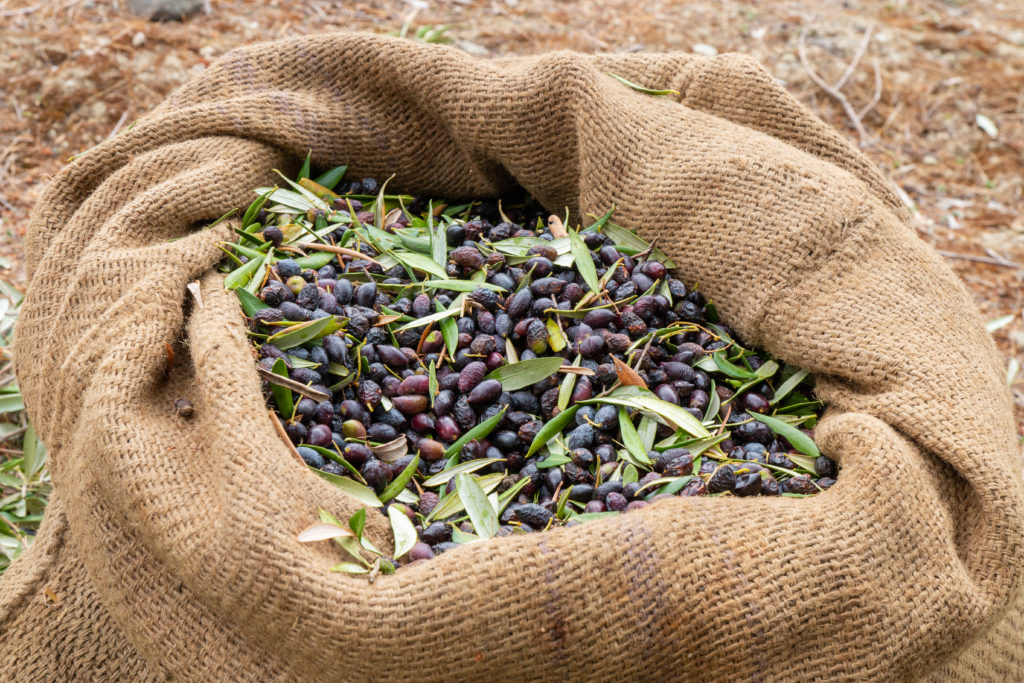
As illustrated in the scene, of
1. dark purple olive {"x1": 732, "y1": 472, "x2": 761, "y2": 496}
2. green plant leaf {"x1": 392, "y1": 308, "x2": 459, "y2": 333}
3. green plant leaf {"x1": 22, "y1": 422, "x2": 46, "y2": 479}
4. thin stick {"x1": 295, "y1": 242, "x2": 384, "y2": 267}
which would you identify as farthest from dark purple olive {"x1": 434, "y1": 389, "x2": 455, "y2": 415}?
green plant leaf {"x1": 22, "y1": 422, "x2": 46, "y2": 479}

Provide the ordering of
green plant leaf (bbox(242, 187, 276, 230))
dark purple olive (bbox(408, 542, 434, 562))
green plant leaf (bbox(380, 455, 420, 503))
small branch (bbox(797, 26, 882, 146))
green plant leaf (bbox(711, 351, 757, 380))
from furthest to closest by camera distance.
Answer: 1. small branch (bbox(797, 26, 882, 146))
2. green plant leaf (bbox(242, 187, 276, 230))
3. green plant leaf (bbox(711, 351, 757, 380))
4. green plant leaf (bbox(380, 455, 420, 503))
5. dark purple olive (bbox(408, 542, 434, 562))

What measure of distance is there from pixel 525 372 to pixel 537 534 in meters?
0.37

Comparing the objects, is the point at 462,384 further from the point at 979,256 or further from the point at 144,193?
the point at 979,256

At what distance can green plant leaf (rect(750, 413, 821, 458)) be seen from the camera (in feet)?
5.03

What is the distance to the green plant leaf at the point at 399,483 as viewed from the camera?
1439 millimetres

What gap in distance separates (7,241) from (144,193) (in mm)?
1367

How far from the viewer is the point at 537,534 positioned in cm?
126

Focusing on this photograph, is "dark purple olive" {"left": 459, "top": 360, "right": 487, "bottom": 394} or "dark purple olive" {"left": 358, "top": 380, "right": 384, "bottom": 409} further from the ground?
"dark purple olive" {"left": 459, "top": 360, "right": 487, "bottom": 394}

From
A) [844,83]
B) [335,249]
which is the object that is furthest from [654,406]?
[844,83]

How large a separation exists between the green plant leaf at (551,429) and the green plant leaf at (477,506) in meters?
0.14

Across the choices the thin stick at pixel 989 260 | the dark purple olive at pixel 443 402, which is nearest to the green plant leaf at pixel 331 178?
the dark purple olive at pixel 443 402

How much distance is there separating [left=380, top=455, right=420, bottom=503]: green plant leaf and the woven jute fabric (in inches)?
2.3

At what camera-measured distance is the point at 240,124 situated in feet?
6.07

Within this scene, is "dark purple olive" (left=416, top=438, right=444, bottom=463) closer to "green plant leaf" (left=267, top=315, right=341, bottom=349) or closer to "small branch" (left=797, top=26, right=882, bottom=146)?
"green plant leaf" (left=267, top=315, right=341, bottom=349)
